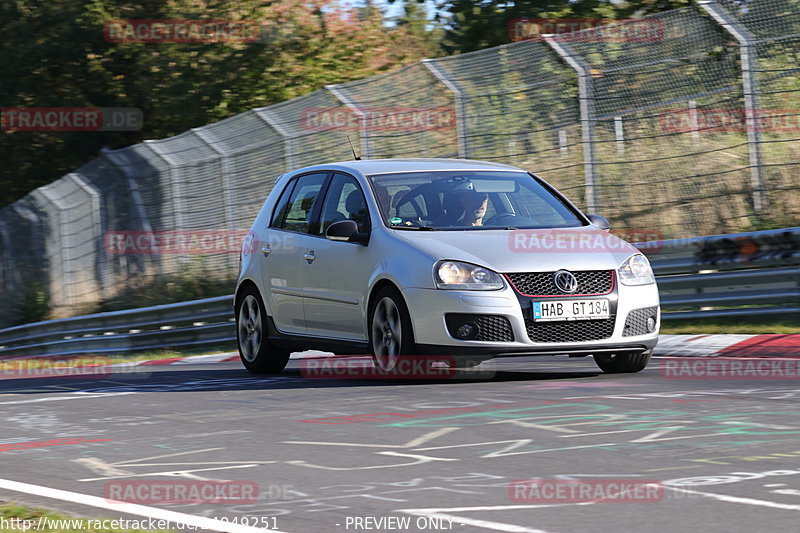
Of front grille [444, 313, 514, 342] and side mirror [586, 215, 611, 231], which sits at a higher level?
side mirror [586, 215, 611, 231]

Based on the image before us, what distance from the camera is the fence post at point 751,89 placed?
1407cm

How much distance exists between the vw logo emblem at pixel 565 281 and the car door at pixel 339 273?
146 centimetres

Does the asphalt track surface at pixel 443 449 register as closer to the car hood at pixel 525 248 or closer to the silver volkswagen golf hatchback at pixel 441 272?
the silver volkswagen golf hatchback at pixel 441 272

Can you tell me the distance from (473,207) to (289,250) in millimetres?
1829

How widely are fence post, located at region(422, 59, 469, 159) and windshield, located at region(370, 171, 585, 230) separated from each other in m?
5.26

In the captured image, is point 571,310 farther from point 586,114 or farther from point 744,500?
point 586,114

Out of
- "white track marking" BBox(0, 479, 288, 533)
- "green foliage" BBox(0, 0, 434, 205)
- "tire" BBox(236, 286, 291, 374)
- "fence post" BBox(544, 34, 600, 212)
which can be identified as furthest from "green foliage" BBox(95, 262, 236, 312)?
"white track marking" BBox(0, 479, 288, 533)

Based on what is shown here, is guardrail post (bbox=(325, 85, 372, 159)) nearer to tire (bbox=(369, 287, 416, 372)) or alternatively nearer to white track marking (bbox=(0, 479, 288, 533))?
tire (bbox=(369, 287, 416, 372))

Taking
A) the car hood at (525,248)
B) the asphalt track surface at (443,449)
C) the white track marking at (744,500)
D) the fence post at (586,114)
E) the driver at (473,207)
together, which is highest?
the fence post at (586,114)

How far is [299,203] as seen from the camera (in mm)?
12078

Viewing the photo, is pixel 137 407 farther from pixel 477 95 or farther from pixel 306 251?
pixel 477 95

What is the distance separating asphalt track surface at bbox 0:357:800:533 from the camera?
548 centimetres

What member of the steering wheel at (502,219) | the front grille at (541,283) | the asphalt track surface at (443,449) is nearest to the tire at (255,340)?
the asphalt track surface at (443,449)

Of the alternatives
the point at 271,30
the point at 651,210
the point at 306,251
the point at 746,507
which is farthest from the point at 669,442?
the point at 271,30
